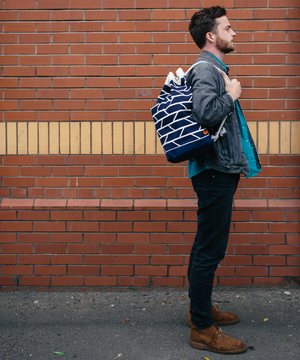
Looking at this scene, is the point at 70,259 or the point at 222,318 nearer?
the point at 222,318

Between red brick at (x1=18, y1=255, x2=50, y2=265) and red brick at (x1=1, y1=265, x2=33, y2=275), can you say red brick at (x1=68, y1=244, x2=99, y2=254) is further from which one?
red brick at (x1=1, y1=265, x2=33, y2=275)

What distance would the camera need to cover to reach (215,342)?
2.37 meters

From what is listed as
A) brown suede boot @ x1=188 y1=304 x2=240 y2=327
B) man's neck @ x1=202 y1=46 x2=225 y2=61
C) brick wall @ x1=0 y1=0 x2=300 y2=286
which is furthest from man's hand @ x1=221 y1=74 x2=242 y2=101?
brown suede boot @ x1=188 y1=304 x2=240 y2=327

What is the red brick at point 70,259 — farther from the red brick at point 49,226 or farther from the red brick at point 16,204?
the red brick at point 16,204

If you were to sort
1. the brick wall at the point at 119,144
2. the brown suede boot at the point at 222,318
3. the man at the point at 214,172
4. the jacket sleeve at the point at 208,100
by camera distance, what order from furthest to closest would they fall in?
the brick wall at the point at 119,144 → the brown suede boot at the point at 222,318 → the man at the point at 214,172 → the jacket sleeve at the point at 208,100

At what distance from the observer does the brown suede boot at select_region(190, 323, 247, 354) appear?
92.6 inches

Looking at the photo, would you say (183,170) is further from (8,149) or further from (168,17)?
(8,149)

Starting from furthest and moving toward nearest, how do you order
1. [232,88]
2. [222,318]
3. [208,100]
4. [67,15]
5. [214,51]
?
[67,15], [222,318], [214,51], [232,88], [208,100]

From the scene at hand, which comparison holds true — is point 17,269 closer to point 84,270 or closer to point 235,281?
point 84,270

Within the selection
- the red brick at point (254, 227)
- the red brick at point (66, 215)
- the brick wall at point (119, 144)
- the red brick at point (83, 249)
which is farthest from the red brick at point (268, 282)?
the red brick at point (66, 215)

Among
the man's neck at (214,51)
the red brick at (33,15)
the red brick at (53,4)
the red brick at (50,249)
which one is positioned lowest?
the red brick at (50,249)

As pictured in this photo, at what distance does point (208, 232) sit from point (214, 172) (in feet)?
1.25

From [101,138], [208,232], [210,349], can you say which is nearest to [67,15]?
[101,138]

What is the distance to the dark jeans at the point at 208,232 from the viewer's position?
2.30 m
